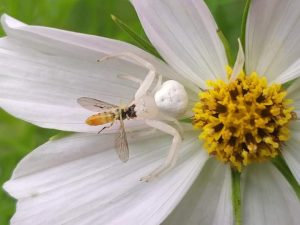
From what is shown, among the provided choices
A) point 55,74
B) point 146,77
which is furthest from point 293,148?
point 55,74

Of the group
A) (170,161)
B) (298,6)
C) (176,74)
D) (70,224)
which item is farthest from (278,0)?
(70,224)

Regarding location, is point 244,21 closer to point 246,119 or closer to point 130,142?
point 246,119

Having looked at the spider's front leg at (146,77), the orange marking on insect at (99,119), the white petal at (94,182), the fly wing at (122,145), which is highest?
the spider's front leg at (146,77)

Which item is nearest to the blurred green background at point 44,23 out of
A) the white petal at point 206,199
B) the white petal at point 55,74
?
the white petal at point 55,74

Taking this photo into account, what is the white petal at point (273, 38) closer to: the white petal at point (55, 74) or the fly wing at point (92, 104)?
the white petal at point (55, 74)

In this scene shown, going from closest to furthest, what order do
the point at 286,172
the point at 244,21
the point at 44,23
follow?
the point at 244,21 → the point at 286,172 → the point at 44,23

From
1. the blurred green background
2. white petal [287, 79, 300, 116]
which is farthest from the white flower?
the blurred green background

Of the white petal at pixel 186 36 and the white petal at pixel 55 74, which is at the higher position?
the white petal at pixel 186 36
